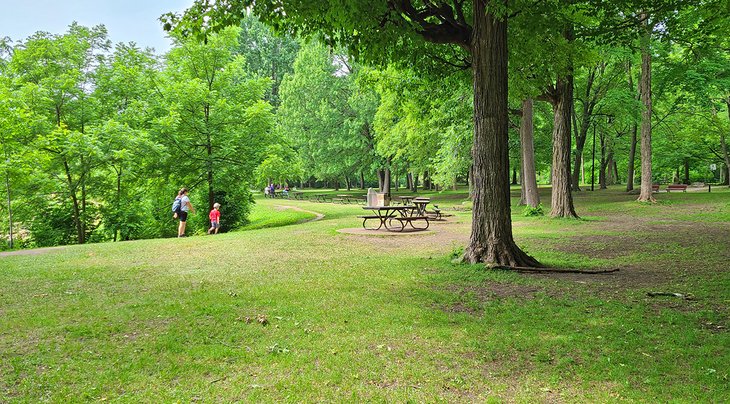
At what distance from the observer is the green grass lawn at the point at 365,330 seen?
3416 millimetres

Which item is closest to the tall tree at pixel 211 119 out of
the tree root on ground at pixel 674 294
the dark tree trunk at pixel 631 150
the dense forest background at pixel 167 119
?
the dense forest background at pixel 167 119

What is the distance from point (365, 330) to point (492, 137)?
4.64 metres

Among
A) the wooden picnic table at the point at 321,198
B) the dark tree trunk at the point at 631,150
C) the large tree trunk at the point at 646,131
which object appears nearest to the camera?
the large tree trunk at the point at 646,131

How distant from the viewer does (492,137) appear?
7941 mm

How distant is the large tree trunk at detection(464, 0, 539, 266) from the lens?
793cm

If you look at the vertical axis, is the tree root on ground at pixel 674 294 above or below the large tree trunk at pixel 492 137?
below

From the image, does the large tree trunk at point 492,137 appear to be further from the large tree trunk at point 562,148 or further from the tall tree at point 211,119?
the tall tree at point 211,119

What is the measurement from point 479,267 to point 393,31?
459 centimetres

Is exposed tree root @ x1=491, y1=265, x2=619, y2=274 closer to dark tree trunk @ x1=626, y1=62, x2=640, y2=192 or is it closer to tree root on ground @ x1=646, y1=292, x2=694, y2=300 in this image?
tree root on ground @ x1=646, y1=292, x2=694, y2=300

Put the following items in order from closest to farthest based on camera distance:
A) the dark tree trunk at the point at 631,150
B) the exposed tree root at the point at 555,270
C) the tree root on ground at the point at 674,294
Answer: the tree root on ground at the point at 674,294 < the exposed tree root at the point at 555,270 < the dark tree trunk at the point at 631,150

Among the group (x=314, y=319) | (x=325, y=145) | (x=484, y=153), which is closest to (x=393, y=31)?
(x=484, y=153)

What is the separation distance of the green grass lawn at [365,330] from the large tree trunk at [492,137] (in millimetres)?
782

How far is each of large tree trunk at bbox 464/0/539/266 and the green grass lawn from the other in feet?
2.56

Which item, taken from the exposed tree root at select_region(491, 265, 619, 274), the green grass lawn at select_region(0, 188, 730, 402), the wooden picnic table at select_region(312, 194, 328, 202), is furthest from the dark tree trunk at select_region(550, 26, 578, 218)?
the wooden picnic table at select_region(312, 194, 328, 202)
